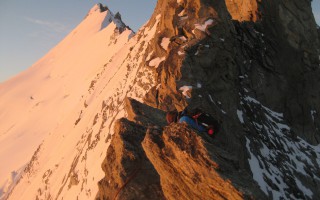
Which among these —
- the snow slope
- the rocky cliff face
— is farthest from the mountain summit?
the rocky cliff face

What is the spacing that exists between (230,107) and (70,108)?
1491 inches

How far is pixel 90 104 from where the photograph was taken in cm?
3662

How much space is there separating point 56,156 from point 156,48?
1771 cm

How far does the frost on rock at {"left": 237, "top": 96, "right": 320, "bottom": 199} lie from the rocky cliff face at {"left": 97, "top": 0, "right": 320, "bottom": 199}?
8cm

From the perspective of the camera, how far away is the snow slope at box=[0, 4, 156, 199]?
24859mm

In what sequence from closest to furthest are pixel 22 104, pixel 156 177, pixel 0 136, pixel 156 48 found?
pixel 156 177
pixel 156 48
pixel 0 136
pixel 22 104

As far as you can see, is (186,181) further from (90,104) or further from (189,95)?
(90,104)

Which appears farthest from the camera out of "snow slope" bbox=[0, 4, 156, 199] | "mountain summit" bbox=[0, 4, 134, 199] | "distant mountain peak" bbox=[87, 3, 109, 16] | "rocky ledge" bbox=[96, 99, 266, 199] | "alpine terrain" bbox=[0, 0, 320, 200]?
"distant mountain peak" bbox=[87, 3, 109, 16]

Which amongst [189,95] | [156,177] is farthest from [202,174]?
[189,95]

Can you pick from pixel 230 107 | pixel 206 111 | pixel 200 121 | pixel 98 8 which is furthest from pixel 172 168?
pixel 98 8

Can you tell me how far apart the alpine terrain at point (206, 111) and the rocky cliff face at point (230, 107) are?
0.05 m

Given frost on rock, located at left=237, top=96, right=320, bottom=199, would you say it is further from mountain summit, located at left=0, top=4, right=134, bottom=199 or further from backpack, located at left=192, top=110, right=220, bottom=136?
mountain summit, located at left=0, top=4, right=134, bottom=199

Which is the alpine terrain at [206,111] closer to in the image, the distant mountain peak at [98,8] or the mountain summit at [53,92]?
the mountain summit at [53,92]

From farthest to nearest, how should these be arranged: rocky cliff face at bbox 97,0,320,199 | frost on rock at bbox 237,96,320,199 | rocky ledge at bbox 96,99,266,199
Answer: frost on rock at bbox 237,96,320,199 → rocky cliff face at bbox 97,0,320,199 → rocky ledge at bbox 96,99,266,199
